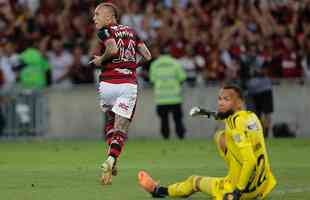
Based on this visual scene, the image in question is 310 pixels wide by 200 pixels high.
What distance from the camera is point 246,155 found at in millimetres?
11117

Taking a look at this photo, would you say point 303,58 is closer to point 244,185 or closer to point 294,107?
point 294,107

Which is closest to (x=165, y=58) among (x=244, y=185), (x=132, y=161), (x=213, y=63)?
(x=213, y=63)

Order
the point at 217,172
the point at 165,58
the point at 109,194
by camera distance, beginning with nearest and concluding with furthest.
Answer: the point at 109,194
the point at 217,172
the point at 165,58

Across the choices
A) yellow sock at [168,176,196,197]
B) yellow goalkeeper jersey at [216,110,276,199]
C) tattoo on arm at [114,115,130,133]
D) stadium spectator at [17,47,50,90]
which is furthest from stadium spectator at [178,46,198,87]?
yellow goalkeeper jersey at [216,110,276,199]

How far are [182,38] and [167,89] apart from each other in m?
2.22

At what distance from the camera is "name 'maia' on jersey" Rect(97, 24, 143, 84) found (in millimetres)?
15062

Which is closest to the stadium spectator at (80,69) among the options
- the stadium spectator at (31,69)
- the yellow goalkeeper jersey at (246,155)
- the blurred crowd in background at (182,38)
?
the blurred crowd in background at (182,38)

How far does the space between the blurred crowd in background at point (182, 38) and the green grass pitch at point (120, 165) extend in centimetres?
237

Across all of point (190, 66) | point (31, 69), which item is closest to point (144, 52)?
point (190, 66)

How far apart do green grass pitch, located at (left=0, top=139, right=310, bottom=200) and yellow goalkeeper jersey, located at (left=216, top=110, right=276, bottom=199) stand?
1.22 meters

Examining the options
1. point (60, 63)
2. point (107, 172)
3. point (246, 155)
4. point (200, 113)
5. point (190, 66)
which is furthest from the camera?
point (60, 63)

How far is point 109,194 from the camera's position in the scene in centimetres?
1314

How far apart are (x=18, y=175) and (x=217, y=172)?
295 cm

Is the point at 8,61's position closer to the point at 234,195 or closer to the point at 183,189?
the point at 183,189
